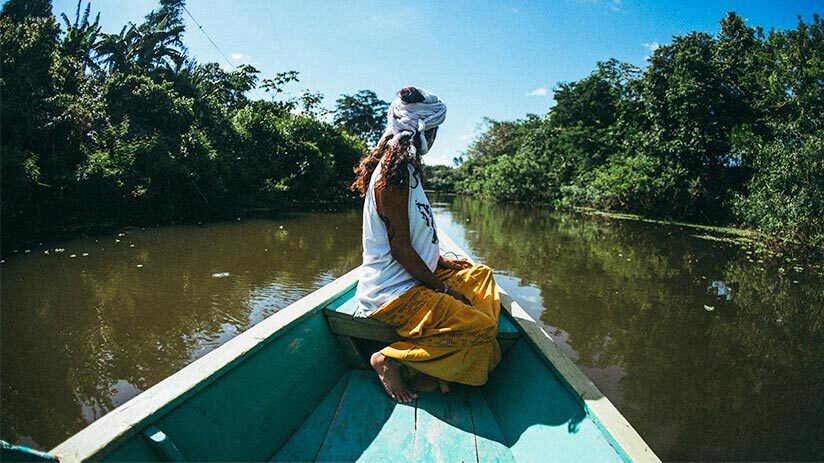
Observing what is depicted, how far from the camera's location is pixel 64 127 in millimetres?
9516

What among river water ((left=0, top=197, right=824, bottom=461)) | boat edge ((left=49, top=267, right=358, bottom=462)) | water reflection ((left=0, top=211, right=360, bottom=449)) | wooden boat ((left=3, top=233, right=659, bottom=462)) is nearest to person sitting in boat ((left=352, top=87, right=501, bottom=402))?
wooden boat ((left=3, top=233, right=659, bottom=462))

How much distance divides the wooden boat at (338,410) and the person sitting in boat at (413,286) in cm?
14

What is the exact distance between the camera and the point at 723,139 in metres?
15.6

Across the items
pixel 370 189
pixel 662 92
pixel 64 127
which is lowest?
pixel 370 189

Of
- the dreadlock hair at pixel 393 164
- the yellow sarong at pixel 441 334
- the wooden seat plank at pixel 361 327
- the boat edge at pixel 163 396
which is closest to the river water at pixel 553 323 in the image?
the wooden seat plank at pixel 361 327

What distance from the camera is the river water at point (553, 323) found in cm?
293

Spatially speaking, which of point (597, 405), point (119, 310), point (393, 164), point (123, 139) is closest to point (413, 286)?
point (393, 164)

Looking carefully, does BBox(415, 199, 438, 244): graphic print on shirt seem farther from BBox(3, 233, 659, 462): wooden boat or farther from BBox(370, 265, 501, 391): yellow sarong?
BBox(3, 233, 659, 462): wooden boat

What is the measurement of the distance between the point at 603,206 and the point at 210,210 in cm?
1768

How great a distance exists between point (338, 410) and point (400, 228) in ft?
2.76

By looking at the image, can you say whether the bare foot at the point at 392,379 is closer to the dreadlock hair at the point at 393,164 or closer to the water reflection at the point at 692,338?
the dreadlock hair at the point at 393,164

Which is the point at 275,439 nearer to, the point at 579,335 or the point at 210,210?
the point at 579,335

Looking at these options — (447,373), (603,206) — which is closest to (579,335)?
(447,373)

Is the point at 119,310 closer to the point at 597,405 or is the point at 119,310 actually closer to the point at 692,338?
the point at 597,405
